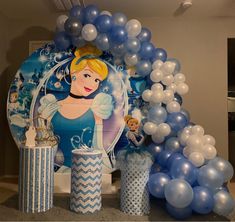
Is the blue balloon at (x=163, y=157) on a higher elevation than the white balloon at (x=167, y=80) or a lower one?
lower

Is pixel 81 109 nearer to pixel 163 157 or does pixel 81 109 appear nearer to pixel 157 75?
pixel 157 75

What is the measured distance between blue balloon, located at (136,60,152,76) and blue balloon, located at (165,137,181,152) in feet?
2.20

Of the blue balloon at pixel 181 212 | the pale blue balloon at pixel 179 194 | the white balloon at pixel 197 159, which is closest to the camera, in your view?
the pale blue balloon at pixel 179 194

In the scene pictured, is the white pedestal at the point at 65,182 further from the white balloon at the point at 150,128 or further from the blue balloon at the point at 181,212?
the blue balloon at the point at 181,212

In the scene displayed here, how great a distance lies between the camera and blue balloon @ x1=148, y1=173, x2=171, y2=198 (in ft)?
5.84

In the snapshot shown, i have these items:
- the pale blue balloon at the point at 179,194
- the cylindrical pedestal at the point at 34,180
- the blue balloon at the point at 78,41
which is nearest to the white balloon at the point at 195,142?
the pale blue balloon at the point at 179,194

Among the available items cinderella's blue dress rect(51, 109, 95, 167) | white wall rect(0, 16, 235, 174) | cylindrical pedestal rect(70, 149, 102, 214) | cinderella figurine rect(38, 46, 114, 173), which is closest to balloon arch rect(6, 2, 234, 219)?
cinderella figurine rect(38, 46, 114, 173)

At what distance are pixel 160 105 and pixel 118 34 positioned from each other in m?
0.75

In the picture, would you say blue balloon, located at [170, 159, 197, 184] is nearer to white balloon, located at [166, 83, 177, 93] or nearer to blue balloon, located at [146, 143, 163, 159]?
blue balloon, located at [146, 143, 163, 159]

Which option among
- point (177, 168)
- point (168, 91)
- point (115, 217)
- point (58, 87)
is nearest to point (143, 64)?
point (168, 91)

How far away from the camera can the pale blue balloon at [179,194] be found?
1.63 metres

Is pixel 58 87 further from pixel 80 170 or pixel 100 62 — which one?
pixel 80 170

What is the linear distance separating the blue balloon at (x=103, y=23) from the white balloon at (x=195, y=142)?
1210 millimetres

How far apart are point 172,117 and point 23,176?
51.9 inches
